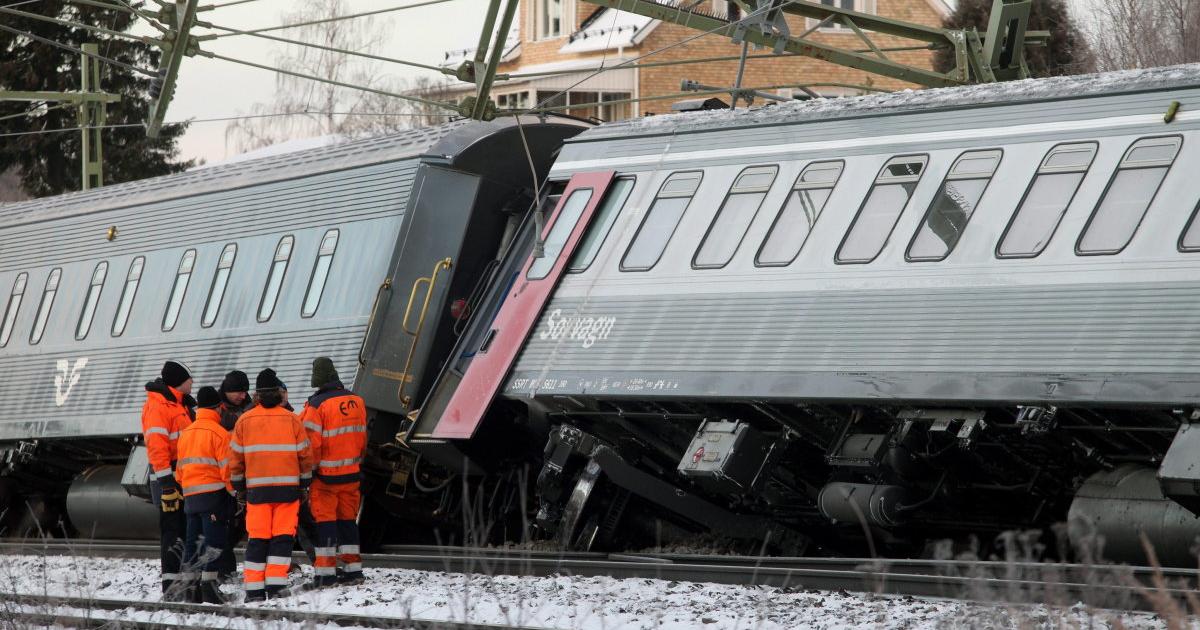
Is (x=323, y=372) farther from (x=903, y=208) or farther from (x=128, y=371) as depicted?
(x=128, y=371)

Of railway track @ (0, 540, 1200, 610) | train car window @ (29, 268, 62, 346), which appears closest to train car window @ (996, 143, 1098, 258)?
railway track @ (0, 540, 1200, 610)

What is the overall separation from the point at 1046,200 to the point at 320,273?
742 centimetres

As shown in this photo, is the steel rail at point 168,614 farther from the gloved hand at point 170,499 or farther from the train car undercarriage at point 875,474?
the train car undercarriage at point 875,474

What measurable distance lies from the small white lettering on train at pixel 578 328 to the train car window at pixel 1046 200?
331 cm

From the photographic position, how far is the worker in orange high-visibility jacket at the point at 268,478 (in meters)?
11.7

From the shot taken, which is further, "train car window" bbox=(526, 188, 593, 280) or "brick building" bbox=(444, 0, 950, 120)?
"brick building" bbox=(444, 0, 950, 120)

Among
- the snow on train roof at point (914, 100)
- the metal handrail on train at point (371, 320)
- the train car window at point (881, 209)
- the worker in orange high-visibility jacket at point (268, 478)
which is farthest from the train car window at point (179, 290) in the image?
the train car window at point (881, 209)

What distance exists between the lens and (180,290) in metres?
17.9

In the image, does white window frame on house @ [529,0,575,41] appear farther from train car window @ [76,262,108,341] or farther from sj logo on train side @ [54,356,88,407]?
sj logo on train side @ [54,356,88,407]

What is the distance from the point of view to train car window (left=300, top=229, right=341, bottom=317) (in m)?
15.8

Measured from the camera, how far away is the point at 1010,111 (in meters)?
11.2

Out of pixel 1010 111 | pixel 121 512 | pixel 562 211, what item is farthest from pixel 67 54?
pixel 1010 111

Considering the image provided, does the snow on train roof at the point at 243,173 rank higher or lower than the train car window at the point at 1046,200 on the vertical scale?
higher

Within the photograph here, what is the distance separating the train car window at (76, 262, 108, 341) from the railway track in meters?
5.98
